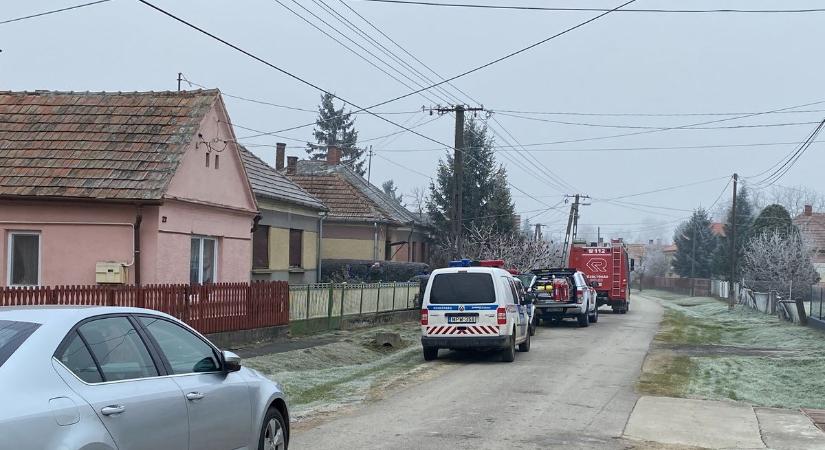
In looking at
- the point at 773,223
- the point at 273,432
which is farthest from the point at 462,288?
the point at 773,223

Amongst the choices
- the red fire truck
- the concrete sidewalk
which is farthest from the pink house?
the red fire truck

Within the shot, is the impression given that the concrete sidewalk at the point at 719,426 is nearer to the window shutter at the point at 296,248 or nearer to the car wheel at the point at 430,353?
the car wheel at the point at 430,353

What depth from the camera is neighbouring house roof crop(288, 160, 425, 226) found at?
44312 mm

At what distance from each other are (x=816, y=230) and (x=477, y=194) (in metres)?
38.8

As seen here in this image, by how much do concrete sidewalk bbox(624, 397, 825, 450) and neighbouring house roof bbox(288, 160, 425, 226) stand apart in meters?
30.9

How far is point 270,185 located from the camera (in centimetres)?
3095

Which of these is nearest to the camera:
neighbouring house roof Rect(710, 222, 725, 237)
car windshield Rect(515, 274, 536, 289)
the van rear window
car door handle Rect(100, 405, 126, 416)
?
car door handle Rect(100, 405, 126, 416)

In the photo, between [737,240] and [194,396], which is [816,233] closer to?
[737,240]

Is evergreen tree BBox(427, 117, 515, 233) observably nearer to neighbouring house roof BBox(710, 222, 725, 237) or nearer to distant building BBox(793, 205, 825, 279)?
distant building BBox(793, 205, 825, 279)

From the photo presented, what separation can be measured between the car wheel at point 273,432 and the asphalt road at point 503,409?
1.60m

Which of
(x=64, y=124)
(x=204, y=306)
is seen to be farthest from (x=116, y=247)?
(x=64, y=124)

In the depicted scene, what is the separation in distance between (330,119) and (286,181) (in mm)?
60164

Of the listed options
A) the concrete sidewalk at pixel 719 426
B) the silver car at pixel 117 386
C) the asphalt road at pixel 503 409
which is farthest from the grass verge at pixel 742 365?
the silver car at pixel 117 386

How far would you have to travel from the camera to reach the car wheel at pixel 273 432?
7.77 m
